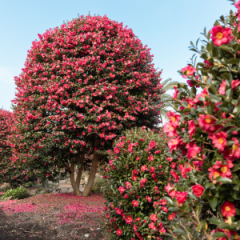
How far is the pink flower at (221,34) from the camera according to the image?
5.55ft

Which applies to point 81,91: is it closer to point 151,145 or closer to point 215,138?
point 151,145

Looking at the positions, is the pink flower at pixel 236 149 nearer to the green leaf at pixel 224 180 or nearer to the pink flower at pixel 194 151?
the green leaf at pixel 224 180

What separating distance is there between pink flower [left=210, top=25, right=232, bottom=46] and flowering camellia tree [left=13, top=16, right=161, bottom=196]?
219 inches

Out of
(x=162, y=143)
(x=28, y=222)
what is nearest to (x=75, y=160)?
(x=28, y=222)

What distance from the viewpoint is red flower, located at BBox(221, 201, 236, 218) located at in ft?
5.20

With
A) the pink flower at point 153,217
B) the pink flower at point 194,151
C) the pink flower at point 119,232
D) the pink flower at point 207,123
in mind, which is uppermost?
the pink flower at point 207,123

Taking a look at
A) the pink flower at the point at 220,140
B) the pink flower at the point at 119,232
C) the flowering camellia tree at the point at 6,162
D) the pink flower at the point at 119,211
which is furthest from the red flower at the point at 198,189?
the flowering camellia tree at the point at 6,162

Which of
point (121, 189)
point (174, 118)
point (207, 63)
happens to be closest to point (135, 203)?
point (121, 189)

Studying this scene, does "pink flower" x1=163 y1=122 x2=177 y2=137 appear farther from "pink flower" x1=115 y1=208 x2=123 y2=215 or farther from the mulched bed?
the mulched bed

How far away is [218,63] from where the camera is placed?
1818 mm

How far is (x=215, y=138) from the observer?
63.4 inches

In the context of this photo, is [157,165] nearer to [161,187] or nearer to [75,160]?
[161,187]

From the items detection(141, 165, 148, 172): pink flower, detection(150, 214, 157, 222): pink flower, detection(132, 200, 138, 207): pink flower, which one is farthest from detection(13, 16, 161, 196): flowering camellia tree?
detection(150, 214, 157, 222): pink flower

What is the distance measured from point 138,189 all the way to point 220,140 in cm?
273
